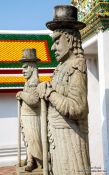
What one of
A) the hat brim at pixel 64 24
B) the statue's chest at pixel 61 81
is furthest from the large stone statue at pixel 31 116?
the hat brim at pixel 64 24

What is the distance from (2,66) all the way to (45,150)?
22.4 feet

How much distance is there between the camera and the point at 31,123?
5938 millimetres

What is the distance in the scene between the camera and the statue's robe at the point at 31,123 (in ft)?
19.1

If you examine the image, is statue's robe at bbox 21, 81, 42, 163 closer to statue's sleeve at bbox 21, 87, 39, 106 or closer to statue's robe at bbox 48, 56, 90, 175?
statue's sleeve at bbox 21, 87, 39, 106

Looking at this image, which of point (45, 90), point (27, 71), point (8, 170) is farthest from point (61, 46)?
point (8, 170)

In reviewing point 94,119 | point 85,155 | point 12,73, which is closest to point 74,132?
point 85,155

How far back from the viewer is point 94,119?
23.2ft

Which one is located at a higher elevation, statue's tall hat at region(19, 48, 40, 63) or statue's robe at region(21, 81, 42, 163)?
statue's tall hat at region(19, 48, 40, 63)

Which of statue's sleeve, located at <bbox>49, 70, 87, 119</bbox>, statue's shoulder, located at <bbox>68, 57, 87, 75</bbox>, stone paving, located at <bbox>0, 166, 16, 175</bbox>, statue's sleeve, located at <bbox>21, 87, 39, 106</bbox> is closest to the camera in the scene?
statue's sleeve, located at <bbox>49, 70, 87, 119</bbox>

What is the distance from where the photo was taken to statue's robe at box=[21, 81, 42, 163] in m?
5.81

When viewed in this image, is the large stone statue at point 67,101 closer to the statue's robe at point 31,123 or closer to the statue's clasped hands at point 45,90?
the statue's clasped hands at point 45,90

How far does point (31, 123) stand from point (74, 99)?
2.79m

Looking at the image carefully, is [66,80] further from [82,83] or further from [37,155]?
[37,155]

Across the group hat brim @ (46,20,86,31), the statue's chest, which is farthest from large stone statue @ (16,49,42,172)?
hat brim @ (46,20,86,31)
